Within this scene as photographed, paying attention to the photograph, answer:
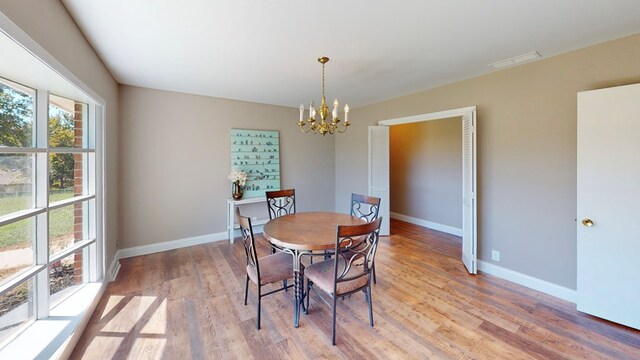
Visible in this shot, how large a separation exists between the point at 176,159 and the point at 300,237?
9.46 feet

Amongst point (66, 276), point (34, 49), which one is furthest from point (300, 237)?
point (66, 276)

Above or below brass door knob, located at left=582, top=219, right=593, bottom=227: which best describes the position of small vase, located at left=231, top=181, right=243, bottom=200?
above

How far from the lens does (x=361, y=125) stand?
5.15 metres

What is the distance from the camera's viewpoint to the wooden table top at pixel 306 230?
2.03 metres

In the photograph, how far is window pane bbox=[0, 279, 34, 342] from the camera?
1.56 metres

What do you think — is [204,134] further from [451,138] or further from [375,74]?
[451,138]

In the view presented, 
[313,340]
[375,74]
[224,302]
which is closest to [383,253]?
[313,340]

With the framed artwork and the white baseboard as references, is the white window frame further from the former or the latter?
the white baseboard

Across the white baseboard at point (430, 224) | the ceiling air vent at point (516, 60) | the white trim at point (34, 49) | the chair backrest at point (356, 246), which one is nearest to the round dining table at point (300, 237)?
the chair backrest at point (356, 246)

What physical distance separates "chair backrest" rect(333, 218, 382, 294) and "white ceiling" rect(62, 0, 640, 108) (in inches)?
63.7

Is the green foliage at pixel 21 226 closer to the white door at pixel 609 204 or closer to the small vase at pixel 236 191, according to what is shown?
the small vase at pixel 236 191

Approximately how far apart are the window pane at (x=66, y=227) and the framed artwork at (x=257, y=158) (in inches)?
86.6

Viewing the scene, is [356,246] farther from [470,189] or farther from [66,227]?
[66,227]

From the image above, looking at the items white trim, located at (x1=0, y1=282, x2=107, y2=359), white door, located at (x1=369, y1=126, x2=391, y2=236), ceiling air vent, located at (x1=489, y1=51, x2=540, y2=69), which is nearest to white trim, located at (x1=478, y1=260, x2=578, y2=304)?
white door, located at (x1=369, y1=126, x2=391, y2=236)
